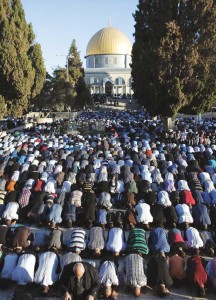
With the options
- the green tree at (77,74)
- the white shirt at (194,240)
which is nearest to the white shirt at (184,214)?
the white shirt at (194,240)

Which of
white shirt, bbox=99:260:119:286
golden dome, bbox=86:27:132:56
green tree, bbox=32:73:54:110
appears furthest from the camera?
golden dome, bbox=86:27:132:56

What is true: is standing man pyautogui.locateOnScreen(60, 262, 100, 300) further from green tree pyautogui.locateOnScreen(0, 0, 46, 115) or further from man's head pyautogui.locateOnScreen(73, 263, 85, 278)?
green tree pyautogui.locateOnScreen(0, 0, 46, 115)

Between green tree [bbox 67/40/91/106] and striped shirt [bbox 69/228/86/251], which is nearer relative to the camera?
striped shirt [bbox 69/228/86/251]

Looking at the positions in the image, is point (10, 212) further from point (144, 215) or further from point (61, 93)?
point (61, 93)

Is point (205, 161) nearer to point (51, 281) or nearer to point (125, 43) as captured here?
point (51, 281)

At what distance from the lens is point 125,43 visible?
7150 centimetres

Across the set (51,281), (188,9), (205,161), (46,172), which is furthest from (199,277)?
(188,9)

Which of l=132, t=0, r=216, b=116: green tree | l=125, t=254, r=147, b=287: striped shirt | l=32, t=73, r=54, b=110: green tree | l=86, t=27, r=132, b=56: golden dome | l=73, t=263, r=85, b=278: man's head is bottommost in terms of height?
l=125, t=254, r=147, b=287: striped shirt

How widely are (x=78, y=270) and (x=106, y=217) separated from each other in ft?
11.7

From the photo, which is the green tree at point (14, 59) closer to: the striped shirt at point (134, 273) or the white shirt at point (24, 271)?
the white shirt at point (24, 271)

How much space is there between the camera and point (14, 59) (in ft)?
85.7

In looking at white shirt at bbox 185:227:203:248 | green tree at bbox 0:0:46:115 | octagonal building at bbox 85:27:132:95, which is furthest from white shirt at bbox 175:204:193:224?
octagonal building at bbox 85:27:132:95

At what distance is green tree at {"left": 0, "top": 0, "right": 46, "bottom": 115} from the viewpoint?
85.1 ft

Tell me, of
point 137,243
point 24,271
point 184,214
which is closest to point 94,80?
point 184,214
